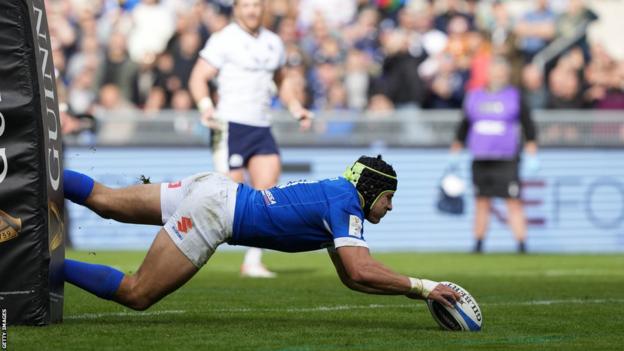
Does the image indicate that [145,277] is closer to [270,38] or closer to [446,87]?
[270,38]

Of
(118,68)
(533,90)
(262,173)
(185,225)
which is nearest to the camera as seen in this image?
(185,225)

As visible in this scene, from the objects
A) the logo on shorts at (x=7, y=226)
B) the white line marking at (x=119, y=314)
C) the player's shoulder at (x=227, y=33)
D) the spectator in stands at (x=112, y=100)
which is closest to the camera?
the logo on shorts at (x=7, y=226)

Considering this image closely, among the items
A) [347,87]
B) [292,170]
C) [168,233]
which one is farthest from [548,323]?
[347,87]

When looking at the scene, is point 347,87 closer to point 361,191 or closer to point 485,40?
point 485,40

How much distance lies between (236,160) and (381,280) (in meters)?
5.40

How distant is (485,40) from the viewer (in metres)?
22.0

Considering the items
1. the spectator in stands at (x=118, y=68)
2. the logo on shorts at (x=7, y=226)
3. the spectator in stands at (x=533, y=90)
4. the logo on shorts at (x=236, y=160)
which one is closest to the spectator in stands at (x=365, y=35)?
the spectator in stands at (x=533, y=90)

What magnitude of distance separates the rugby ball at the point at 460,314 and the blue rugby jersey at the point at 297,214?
65 cm

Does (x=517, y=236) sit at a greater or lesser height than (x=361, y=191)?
lesser

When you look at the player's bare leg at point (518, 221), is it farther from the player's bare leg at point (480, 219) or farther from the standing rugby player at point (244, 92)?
the standing rugby player at point (244, 92)

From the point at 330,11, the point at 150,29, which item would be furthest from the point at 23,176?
the point at 330,11

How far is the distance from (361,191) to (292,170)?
11.0m

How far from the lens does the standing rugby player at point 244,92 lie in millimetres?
13422

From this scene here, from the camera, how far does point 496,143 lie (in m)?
18.8
